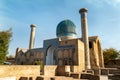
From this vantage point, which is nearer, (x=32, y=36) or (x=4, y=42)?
(x=4, y=42)

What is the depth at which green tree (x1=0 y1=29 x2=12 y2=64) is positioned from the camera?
17688 millimetres

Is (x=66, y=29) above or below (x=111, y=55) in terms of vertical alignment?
above

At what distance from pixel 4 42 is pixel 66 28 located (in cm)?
1557

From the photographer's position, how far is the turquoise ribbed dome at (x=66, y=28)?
30.2m

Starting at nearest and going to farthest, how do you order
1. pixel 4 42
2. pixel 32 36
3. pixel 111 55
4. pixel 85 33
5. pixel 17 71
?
1. pixel 17 71
2. pixel 4 42
3. pixel 85 33
4. pixel 111 55
5. pixel 32 36

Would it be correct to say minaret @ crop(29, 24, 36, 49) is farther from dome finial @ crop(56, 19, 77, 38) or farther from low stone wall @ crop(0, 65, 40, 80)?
low stone wall @ crop(0, 65, 40, 80)

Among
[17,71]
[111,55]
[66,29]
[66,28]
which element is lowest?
[17,71]

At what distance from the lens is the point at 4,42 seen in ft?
60.2

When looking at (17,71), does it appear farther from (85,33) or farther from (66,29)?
(66,29)

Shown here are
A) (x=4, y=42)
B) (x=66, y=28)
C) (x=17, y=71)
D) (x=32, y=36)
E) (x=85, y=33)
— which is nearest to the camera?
(x=17, y=71)

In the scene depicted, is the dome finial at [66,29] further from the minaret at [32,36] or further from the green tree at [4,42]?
the green tree at [4,42]

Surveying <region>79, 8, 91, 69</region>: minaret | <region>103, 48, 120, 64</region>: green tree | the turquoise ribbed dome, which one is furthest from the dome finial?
<region>103, 48, 120, 64</region>: green tree

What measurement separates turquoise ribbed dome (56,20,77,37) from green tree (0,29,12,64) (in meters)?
14.1

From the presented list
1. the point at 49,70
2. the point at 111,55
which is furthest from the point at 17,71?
the point at 111,55
